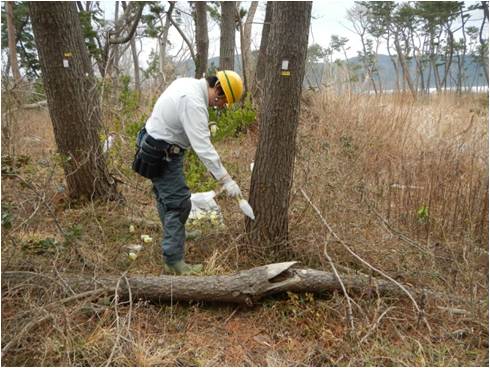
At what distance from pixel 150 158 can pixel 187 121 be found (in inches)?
15.6

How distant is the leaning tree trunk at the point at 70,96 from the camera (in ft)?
11.6

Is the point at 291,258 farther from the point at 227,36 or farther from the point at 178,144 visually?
the point at 227,36

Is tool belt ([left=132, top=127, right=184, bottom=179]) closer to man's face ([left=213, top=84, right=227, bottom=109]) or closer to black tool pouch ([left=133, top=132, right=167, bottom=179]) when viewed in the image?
black tool pouch ([left=133, top=132, right=167, bottom=179])

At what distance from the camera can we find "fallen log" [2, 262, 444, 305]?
2.53 meters

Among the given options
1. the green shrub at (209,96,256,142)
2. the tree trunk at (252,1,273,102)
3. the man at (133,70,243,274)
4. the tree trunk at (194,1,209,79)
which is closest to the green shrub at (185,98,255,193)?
the green shrub at (209,96,256,142)

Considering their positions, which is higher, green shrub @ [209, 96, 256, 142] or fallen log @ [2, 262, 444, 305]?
green shrub @ [209, 96, 256, 142]

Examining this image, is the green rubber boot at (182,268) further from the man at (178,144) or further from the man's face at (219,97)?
the man's face at (219,97)

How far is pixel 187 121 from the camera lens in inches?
104

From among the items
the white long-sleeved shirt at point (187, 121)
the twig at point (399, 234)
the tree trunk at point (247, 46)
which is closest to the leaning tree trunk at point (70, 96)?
the white long-sleeved shirt at point (187, 121)

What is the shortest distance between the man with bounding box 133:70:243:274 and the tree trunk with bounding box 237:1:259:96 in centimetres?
141

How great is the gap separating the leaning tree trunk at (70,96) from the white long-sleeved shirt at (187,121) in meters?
0.99

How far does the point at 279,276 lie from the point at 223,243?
2.30 ft

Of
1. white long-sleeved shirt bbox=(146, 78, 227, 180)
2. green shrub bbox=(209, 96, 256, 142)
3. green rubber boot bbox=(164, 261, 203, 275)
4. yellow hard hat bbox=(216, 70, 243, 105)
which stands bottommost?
green rubber boot bbox=(164, 261, 203, 275)

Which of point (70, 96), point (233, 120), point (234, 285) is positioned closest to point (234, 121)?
point (233, 120)
